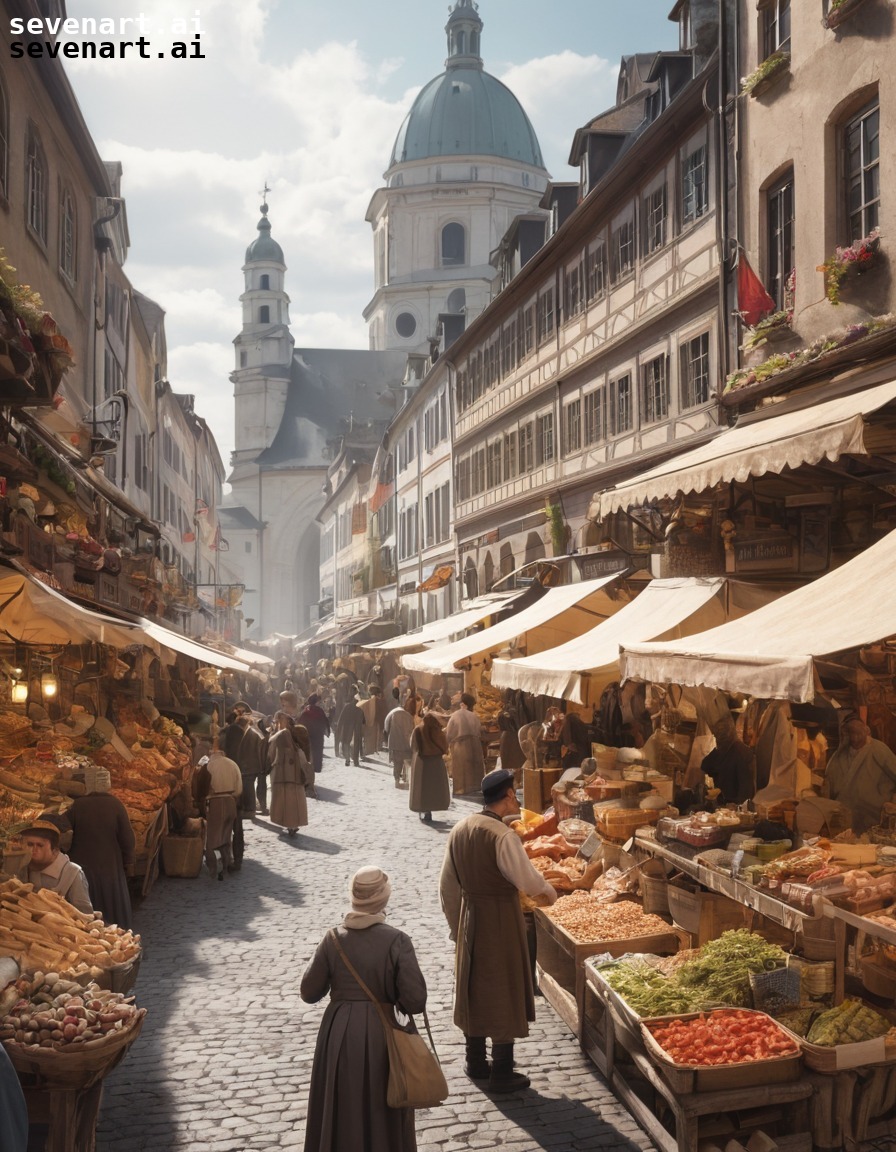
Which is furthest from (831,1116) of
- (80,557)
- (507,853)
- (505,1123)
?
(80,557)

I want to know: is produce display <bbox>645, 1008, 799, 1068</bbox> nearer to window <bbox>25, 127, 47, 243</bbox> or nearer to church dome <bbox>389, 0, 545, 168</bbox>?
A: window <bbox>25, 127, 47, 243</bbox>

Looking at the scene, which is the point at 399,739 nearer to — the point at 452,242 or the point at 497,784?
the point at 497,784

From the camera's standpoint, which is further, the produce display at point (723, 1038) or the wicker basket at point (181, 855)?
the wicker basket at point (181, 855)

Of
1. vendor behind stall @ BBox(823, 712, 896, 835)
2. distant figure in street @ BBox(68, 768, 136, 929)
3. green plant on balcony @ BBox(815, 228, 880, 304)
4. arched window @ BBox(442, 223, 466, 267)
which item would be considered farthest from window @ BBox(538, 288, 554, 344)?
arched window @ BBox(442, 223, 466, 267)

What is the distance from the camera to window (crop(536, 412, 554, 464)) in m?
26.2

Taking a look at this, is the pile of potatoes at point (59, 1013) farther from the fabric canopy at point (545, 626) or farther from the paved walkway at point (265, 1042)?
the fabric canopy at point (545, 626)

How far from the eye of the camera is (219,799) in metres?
13.0

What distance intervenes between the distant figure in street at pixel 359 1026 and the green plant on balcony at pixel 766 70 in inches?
484

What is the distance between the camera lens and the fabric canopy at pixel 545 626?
15.5 meters

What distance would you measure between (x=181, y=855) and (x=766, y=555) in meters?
7.53

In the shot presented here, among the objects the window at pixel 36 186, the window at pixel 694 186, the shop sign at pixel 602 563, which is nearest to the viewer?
the window at pixel 36 186

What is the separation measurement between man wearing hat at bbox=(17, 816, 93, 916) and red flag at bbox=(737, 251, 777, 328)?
10.8 m

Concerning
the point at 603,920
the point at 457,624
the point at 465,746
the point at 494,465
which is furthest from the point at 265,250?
the point at 603,920

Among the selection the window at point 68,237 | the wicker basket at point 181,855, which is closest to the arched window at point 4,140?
the window at point 68,237
